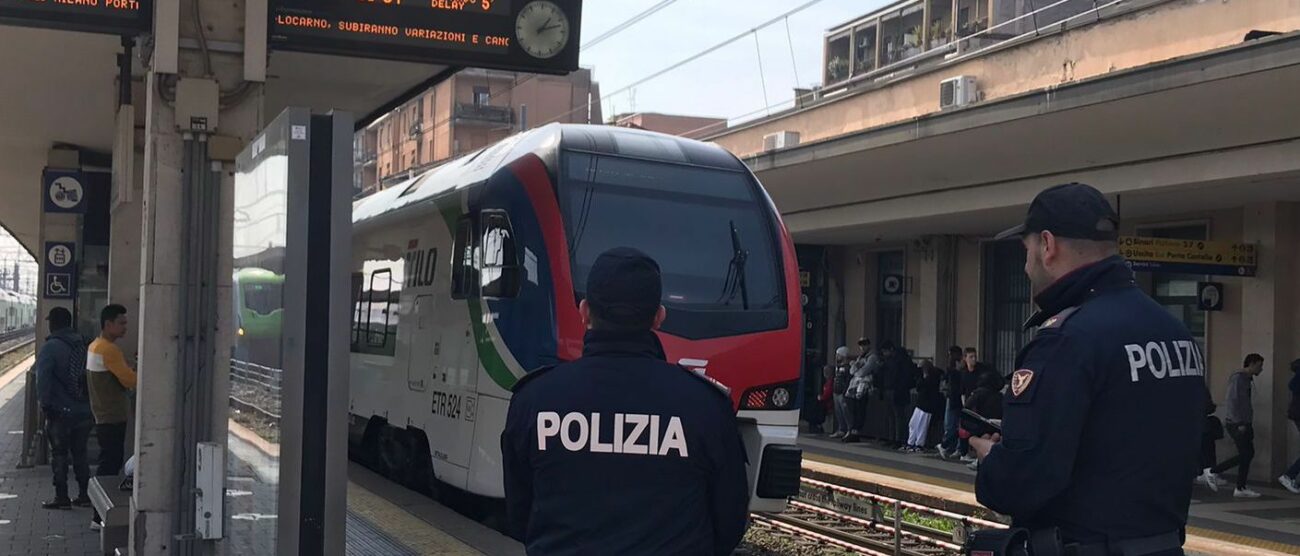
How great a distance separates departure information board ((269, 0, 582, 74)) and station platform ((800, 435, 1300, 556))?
201 inches

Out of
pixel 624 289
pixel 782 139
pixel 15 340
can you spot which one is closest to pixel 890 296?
pixel 782 139

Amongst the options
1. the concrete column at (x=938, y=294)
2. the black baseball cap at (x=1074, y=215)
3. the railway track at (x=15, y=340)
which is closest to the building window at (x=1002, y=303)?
the concrete column at (x=938, y=294)

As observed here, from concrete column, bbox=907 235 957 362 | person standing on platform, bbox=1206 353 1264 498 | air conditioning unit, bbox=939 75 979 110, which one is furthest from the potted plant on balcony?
person standing on platform, bbox=1206 353 1264 498

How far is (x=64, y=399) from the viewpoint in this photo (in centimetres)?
1005

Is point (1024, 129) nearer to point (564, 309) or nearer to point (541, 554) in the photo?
point (564, 309)

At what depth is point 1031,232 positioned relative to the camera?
322cm

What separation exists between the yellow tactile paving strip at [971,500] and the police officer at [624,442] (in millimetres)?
4905

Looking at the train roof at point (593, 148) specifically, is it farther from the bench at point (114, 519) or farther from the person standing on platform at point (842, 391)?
the person standing on platform at point (842, 391)

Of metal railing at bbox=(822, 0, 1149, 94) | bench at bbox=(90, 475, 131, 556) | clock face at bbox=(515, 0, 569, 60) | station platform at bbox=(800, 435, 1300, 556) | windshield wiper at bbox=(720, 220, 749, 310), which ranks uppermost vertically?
metal railing at bbox=(822, 0, 1149, 94)

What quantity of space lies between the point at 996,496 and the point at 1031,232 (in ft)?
2.28

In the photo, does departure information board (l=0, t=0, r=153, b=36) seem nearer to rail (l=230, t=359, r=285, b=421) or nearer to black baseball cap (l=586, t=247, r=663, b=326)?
rail (l=230, t=359, r=285, b=421)

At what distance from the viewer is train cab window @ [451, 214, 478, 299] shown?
32.1 ft

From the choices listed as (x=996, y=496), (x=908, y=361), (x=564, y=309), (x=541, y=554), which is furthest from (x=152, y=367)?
(x=908, y=361)

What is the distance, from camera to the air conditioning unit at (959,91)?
59.6 ft
